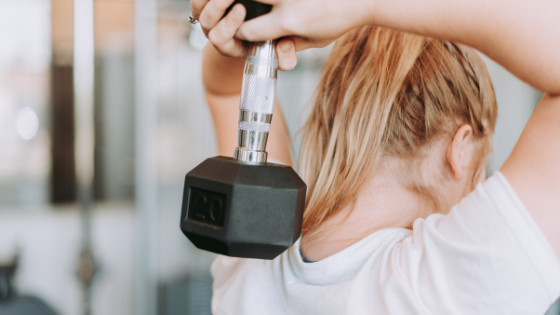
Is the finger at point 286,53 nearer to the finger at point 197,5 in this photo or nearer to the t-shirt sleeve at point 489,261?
the finger at point 197,5

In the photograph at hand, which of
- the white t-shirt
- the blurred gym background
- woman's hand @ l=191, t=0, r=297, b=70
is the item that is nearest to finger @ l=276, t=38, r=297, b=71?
woman's hand @ l=191, t=0, r=297, b=70

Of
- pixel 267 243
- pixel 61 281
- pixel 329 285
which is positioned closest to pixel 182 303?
pixel 61 281

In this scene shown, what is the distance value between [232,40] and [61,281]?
64.3 inches

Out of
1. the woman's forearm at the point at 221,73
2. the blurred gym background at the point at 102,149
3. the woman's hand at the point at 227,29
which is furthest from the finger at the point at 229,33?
the blurred gym background at the point at 102,149

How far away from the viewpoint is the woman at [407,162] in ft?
1.19

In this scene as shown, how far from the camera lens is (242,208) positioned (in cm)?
34

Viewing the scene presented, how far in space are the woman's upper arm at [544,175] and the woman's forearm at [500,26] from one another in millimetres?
29

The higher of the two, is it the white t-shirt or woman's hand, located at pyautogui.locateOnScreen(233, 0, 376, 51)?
woman's hand, located at pyautogui.locateOnScreen(233, 0, 376, 51)

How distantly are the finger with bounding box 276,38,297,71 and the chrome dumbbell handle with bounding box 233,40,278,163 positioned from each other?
0.01m

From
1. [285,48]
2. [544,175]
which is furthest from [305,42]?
[544,175]

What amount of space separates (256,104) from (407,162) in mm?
287

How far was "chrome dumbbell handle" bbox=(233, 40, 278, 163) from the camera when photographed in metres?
0.38

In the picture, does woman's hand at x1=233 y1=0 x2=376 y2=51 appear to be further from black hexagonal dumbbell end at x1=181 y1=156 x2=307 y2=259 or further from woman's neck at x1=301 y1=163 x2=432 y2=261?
woman's neck at x1=301 y1=163 x2=432 y2=261

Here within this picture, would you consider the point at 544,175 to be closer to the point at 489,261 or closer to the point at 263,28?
the point at 489,261
